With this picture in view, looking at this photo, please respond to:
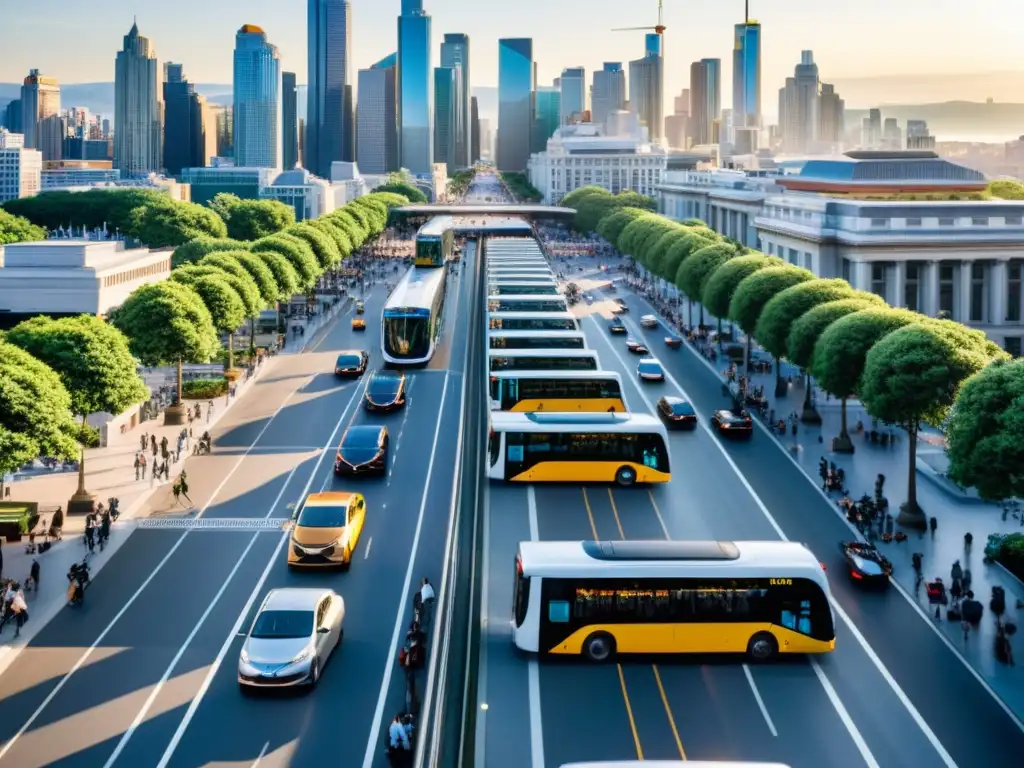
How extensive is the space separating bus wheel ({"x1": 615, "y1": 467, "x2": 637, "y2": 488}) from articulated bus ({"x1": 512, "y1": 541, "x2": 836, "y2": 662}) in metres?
14.6

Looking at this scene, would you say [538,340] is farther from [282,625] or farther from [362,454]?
[282,625]

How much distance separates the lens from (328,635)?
26.6 meters

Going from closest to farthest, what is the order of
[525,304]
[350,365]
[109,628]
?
[109,628]
[525,304]
[350,365]

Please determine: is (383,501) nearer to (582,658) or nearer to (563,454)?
(563,454)

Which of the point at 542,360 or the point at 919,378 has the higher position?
the point at 919,378

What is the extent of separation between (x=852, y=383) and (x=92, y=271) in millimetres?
48584

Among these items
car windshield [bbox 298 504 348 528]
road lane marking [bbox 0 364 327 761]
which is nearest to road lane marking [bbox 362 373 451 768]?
car windshield [bbox 298 504 348 528]

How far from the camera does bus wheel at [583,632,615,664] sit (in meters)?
26.8

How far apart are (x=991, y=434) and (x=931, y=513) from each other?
1041 centimetres

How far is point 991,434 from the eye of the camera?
31.8 meters

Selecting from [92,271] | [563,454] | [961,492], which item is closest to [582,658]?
[563,454]

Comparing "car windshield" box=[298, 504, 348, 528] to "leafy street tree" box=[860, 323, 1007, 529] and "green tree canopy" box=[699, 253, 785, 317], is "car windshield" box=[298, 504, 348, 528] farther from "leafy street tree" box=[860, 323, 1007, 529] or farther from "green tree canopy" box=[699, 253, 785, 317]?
"green tree canopy" box=[699, 253, 785, 317]

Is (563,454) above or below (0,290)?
below


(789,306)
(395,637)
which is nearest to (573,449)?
Result: (395,637)
